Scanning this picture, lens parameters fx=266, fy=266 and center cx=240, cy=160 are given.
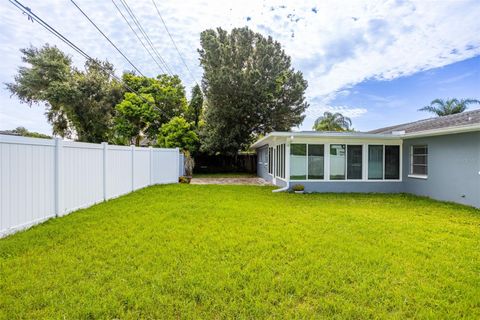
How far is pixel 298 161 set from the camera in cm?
1116

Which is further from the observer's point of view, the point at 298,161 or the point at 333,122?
the point at 333,122

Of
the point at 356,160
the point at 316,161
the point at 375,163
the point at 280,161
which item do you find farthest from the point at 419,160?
the point at 280,161

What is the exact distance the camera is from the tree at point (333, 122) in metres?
25.2

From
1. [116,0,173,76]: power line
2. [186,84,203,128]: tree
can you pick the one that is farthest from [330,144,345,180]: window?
[186,84,203,128]: tree

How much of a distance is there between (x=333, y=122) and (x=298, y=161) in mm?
15909

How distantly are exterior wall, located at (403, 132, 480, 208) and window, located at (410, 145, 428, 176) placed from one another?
290 mm

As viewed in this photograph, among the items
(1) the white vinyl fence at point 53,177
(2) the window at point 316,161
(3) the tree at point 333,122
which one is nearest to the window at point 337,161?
(2) the window at point 316,161

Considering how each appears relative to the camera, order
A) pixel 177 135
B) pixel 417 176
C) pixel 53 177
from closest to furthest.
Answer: pixel 53 177, pixel 417 176, pixel 177 135

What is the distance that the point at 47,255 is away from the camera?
382cm

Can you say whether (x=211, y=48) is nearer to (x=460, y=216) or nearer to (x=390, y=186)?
(x=390, y=186)

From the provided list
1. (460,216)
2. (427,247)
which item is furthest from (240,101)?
(427,247)

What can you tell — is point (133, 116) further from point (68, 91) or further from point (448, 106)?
point (448, 106)

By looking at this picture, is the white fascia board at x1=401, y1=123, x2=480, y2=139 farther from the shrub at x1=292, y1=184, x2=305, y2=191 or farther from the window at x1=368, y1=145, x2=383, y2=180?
the shrub at x1=292, y1=184, x2=305, y2=191

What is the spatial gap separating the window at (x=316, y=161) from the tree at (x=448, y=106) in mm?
14521
